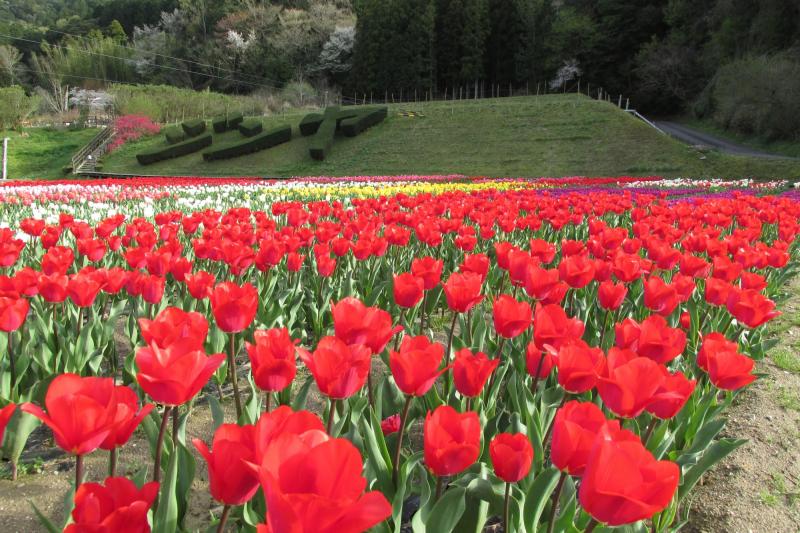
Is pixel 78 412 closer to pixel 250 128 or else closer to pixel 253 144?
pixel 253 144

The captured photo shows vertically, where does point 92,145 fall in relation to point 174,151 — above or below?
above

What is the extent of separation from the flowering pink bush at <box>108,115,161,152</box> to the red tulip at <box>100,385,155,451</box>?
36345 mm

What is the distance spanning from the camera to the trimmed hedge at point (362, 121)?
30.2 metres

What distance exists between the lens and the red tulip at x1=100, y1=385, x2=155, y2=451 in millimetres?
992

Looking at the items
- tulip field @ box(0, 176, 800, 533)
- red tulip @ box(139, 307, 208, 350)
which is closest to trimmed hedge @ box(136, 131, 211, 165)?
tulip field @ box(0, 176, 800, 533)

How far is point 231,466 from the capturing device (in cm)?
85

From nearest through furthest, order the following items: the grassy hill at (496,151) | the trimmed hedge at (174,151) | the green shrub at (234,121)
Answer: the grassy hill at (496,151), the trimmed hedge at (174,151), the green shrub at (234,121)

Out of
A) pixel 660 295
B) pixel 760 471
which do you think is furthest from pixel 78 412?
pixel 760 471

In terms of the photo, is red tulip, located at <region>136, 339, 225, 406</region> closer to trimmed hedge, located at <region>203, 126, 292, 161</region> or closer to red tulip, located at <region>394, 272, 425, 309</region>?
red tulip, located at <region>394, 272, 425, 309</region>

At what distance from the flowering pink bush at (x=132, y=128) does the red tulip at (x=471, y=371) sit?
36.3 metres

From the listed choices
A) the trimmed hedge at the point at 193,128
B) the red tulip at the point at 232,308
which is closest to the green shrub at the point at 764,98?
the trimmed hedge at the point at 193,128

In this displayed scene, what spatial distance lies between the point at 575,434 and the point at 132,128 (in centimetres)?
3839

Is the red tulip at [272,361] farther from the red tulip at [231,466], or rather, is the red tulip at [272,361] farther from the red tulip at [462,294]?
the red tulip at [462,294]

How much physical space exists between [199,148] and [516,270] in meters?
30.8
